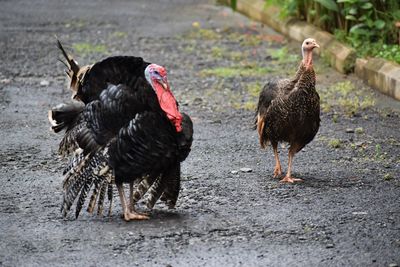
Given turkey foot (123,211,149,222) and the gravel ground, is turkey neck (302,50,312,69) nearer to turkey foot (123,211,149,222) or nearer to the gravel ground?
the gravel ground

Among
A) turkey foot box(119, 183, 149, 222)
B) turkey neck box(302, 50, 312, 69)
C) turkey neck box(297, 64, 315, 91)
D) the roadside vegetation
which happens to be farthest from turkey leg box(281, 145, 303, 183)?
the roadside vegetation

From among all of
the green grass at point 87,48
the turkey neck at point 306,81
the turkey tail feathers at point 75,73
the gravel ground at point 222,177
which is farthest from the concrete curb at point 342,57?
the turkey tail feathers at point 75,73

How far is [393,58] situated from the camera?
10.9 metres

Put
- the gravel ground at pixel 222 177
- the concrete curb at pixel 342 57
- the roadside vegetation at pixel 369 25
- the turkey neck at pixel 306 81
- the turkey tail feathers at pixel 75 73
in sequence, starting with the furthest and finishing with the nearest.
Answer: the roadside vegetation at pixel 369 25, the concrete curb at pixel 342 57, the turkey neck at pixel 306 81, the turkey tail feathers at pixel 75 73, the gravel ground at pixel 222 177

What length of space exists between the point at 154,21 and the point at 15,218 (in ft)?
33.2

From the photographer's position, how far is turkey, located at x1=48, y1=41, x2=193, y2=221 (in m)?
6.20

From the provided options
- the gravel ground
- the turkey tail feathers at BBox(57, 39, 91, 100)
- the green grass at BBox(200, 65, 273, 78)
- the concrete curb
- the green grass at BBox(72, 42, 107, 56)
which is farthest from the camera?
Result: the green grass at BBox(72, 42, 107, 56)

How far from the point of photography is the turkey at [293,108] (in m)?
7.30

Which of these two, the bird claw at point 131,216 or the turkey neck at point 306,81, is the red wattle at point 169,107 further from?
the turkey neck at point 306,81

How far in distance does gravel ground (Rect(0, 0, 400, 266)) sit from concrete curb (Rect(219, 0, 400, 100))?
15 cm

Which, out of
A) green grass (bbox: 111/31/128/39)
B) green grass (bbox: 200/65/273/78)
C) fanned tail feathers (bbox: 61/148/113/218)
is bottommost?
green grass (bbox: 111/31/128/39)

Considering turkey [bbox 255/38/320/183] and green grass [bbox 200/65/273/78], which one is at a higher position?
turkey [bbox 255/38/320/183]

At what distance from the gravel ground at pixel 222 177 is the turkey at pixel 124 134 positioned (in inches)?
8.5

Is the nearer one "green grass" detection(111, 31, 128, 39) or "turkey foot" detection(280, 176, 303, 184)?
"turkey foot" detection(280, 176, 303, 184)
